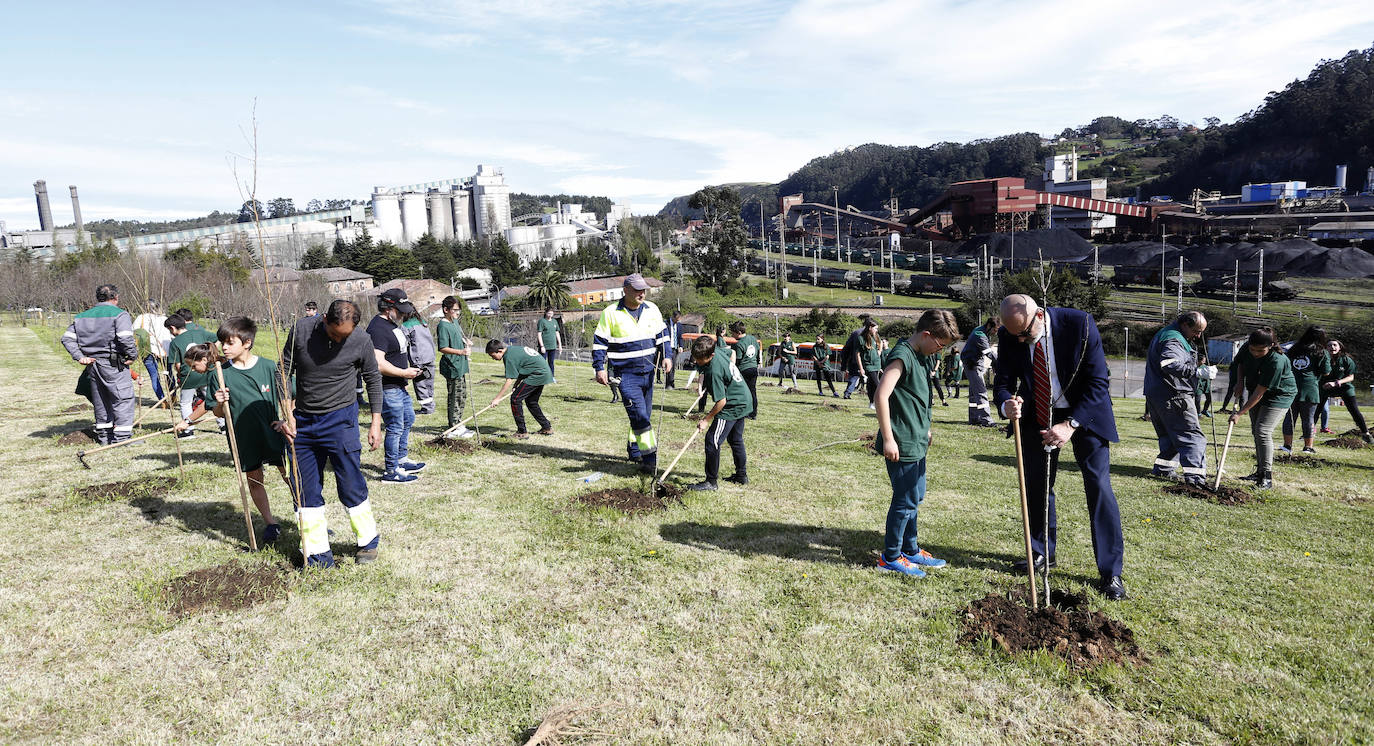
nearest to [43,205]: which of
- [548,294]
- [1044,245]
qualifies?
[548,294]

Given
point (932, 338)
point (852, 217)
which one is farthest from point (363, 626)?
point (852, 217)

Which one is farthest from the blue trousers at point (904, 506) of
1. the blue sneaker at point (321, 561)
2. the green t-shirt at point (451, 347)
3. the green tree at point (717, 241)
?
the green tree at point (717, 241)

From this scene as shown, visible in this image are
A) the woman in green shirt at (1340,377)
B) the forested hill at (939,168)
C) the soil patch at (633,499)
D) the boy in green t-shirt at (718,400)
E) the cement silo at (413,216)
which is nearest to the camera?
the soil patch at (633,499)

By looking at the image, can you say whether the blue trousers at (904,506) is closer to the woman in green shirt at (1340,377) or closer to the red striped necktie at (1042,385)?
the red striped necktie at (1042,385)

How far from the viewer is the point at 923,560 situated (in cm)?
538

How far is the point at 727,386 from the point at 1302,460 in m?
8.42

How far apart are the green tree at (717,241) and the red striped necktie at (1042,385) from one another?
7784 centimetres

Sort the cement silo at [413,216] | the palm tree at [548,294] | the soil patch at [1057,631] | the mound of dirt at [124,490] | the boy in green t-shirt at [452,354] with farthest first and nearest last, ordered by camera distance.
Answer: the cement silo at [413,216]
the palm tree at [548,294]
the boy in green t-shirt at [452,354]
the mound of dirt at [124,490]
the soil patch at [1057,631]

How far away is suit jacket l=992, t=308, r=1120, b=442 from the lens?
484cm

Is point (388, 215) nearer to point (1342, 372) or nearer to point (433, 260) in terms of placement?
point (433, 260)

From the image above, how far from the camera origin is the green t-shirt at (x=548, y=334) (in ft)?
51.8

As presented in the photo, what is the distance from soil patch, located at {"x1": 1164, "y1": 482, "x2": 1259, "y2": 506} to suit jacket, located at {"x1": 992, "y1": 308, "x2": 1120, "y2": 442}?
11.7 ft

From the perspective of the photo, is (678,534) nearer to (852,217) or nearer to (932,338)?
(932,338)

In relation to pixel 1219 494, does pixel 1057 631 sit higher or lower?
higher
